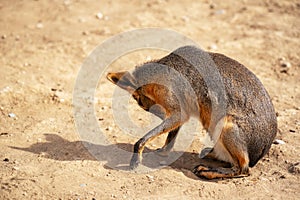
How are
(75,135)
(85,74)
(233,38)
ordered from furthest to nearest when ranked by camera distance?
(233,38), (85,74), (75,135)

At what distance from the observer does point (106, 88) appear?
7.43m

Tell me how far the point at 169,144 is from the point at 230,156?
858mm

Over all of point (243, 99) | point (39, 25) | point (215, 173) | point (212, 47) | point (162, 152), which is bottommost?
point (39, 25)

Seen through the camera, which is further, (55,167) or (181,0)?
(181,0)

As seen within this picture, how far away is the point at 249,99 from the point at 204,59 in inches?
29.3

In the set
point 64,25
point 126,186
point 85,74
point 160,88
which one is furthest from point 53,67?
point 126,186

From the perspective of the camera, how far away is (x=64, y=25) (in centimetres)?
927

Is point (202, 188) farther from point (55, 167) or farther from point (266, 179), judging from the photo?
point (55, 167)

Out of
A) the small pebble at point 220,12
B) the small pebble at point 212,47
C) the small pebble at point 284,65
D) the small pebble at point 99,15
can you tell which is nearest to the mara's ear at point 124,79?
the small pebble at point 212,47

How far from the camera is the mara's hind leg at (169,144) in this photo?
6.04m

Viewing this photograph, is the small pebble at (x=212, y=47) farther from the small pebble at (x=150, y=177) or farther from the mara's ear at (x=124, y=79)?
the small pebble at (x=150, y=177)

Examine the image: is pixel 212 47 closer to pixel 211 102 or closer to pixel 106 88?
pixel 106 88

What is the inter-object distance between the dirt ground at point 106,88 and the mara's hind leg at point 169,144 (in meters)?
0.19

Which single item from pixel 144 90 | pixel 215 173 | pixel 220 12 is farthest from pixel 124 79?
pixel 220 12
